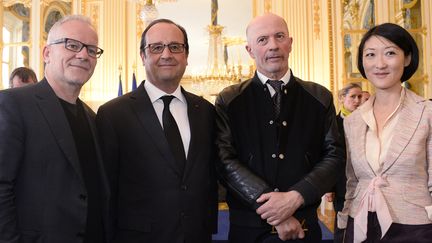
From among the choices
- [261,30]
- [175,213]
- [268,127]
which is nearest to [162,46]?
[261,30]

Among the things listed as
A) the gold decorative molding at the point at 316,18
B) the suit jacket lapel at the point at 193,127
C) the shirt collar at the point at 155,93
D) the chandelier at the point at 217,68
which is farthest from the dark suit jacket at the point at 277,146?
the gold decorative molding at the point at 316,18

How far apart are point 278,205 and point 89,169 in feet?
2.87

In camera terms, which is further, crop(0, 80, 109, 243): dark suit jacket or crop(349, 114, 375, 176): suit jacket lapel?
crop(349, 114, 375, 176): suit jacket lapel

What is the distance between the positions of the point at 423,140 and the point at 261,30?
888mm

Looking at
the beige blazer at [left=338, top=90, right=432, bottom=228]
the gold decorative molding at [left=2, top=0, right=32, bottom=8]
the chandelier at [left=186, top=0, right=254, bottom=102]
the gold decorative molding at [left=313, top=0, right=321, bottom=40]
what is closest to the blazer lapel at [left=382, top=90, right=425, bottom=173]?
the beige blazer at [left=338, top=90, right=432, bottom=228]

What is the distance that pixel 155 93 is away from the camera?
7.11 feet

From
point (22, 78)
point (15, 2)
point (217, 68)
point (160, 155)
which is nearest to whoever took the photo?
point (160, 155)

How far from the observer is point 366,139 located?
1.95 metres

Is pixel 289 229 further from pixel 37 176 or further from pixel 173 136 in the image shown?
pixel 37 176

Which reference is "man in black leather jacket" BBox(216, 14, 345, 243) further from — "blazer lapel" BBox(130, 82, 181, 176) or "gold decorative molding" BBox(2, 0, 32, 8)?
"gold decorative molding" BBox(2, 0, 32, 8)

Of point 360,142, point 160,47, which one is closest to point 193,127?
point 160,47

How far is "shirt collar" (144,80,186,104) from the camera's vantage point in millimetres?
2160

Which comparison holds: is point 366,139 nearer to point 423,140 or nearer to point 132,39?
point 423,140

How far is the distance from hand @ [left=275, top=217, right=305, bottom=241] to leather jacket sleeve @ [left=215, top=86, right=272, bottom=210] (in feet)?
0.49
